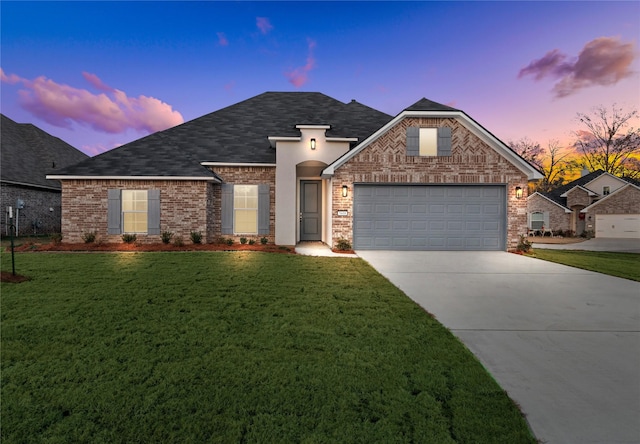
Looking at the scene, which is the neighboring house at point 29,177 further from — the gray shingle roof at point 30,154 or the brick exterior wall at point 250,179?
the brick exterior wall at point 250,179

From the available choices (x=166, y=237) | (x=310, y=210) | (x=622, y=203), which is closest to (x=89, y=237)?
(x=166, y=237)

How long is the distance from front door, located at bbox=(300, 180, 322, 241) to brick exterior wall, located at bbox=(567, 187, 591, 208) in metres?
26.9

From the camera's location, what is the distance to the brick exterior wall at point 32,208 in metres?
17.1

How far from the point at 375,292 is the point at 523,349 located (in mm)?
2712

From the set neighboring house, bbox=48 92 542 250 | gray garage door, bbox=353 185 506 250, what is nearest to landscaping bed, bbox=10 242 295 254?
neighboring house, bbox=48 92 542 250

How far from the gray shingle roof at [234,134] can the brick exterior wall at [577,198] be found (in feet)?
76.2

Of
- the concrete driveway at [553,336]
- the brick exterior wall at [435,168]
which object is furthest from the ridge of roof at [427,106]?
the concrete driveway at [553,336]

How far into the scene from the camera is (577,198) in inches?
1115

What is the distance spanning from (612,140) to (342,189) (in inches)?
1618

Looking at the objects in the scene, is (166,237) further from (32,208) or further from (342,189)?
(32,208)

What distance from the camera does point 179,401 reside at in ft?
7.89

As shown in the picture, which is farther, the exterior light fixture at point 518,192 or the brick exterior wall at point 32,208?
the brick exterior wall at point 32,208

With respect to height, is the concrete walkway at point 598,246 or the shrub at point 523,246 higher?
the shrub at point 523,246

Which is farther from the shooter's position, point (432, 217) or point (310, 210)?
point (310, 210)
